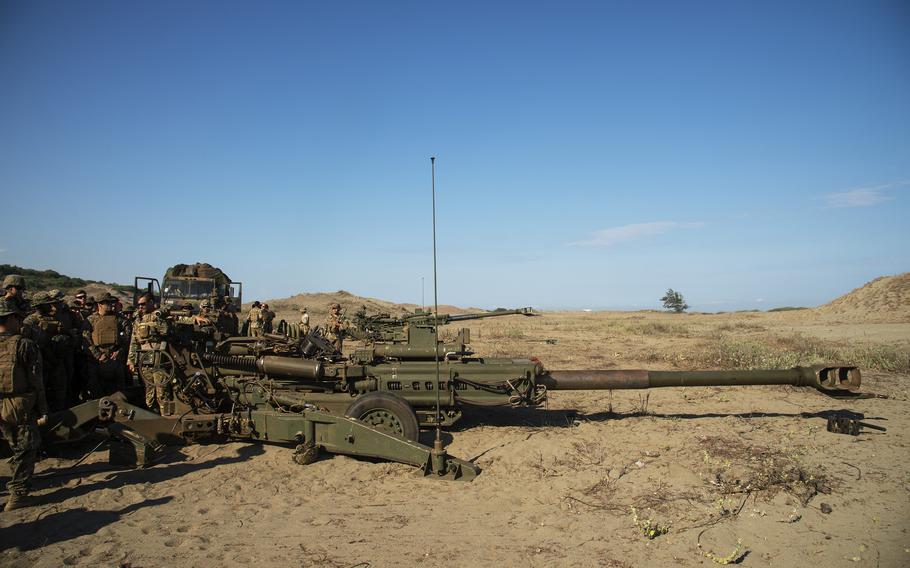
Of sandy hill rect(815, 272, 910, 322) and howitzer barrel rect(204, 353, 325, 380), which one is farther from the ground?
sandy hill rect(815, 272, 910, 322)

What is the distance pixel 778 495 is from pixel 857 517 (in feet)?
2.22

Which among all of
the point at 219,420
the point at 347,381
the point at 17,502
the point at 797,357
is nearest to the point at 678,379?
the point at 347,381

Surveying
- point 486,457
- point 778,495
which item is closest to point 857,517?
point 778,495

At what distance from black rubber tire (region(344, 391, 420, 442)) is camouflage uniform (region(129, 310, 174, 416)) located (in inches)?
109

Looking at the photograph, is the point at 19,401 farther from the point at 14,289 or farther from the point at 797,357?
the point at 797,357

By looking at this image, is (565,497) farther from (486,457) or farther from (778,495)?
(778,495)

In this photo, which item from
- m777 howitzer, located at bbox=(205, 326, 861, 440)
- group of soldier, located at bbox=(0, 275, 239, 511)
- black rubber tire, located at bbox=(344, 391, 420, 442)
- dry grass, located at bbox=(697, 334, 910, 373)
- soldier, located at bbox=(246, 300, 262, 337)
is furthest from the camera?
soldier, located at bbox=(246, 300, 262, 337)

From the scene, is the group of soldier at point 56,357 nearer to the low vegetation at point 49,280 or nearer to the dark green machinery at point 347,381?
the dark green machinery at point 347,381

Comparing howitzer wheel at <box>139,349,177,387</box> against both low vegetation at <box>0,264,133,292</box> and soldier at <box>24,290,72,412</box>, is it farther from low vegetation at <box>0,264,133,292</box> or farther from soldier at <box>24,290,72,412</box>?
low vegetation at <box>0,264,133,292</box>

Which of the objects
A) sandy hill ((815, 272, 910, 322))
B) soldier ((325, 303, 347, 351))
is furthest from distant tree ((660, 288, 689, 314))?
soldier ((325, 303, 347, 351))

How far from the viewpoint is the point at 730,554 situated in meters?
4.54

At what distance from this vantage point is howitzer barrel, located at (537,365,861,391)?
766cm

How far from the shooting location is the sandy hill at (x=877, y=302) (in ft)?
94.4

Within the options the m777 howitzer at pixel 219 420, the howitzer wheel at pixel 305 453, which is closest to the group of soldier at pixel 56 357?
the m777 howitzer at pixel 219 420
